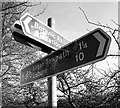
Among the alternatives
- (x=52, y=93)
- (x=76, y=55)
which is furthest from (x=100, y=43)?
(x=52, y=93)

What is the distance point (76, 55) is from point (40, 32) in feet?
1.89

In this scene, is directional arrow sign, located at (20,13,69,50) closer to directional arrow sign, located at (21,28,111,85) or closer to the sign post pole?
directional arrow sign, located at (21,28,111,85)

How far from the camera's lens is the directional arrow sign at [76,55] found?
148 centimetres

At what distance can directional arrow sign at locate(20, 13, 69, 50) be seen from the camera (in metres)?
2.01

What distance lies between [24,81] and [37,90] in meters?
4.76

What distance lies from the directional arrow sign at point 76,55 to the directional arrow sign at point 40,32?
185mm

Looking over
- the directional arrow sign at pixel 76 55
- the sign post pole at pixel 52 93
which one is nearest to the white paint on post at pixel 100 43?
the directional arrow sign at pixel 76 55

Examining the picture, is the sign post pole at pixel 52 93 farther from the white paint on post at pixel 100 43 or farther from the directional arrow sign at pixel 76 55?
the white paint on post at pixel 100 43

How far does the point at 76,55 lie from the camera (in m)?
1.71

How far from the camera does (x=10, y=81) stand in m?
7.20

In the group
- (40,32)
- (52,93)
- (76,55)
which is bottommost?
(52,93)

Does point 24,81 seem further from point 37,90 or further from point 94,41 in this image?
point 37,90

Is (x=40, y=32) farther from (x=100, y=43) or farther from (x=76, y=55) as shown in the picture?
(x=100, y=43)

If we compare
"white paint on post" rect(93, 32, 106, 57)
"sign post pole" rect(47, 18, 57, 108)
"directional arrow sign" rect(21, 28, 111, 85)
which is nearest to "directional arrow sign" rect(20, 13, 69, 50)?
"directional arrow sign" rect(21, 28, 111, 85)
